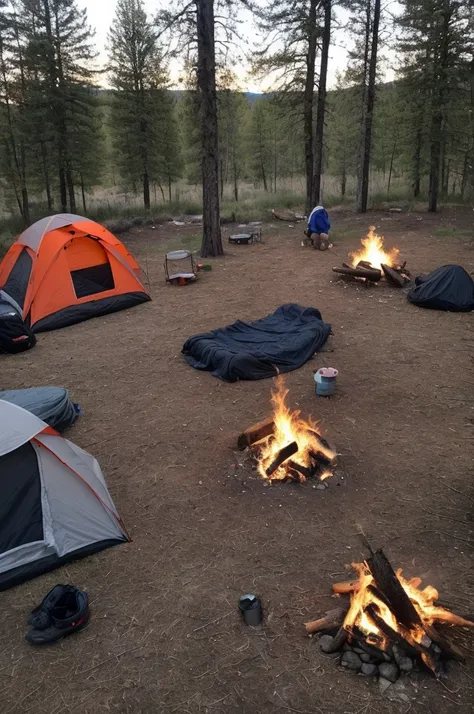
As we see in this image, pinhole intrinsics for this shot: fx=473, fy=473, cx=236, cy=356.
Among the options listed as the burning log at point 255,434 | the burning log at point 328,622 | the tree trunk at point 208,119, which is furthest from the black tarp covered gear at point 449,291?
the burning log at point 328,622

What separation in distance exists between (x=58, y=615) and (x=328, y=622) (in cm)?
192

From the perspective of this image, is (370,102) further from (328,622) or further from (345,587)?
(328,622)

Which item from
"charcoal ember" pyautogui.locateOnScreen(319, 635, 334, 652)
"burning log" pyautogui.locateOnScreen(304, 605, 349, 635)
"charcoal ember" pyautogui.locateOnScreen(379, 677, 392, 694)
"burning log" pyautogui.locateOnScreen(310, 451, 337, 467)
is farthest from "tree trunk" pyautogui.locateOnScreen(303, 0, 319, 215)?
"charcoal ember" pyautogui.locateOnScreen(379, 677, 392, 694)

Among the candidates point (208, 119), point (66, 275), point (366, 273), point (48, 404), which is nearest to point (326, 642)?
point (48, 404)

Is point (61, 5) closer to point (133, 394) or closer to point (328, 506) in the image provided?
point (133, 394)

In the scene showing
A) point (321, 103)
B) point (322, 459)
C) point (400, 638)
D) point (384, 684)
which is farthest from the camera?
point (321, 103)

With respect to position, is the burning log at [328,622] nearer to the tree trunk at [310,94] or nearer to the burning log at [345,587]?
the burning log at [345,587]

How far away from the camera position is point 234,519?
4.40m

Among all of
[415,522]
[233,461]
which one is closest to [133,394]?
[233,461]

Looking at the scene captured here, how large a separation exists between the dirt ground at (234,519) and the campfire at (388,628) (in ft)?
0.33

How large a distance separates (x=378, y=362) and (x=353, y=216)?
14.8 metres

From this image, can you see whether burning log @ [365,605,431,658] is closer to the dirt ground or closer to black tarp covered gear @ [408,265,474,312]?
the dirt ground

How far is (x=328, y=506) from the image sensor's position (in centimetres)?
450

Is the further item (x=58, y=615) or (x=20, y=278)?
(x=20, y=278)
